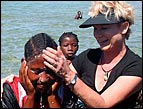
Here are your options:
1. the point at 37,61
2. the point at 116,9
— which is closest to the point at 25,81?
the point at 37,61

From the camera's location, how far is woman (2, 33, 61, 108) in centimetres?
316

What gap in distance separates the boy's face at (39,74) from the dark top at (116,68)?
52 centimetres

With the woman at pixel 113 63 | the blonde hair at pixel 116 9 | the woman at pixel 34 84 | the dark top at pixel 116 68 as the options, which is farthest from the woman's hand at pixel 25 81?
the blonde hair at pixel 116 9

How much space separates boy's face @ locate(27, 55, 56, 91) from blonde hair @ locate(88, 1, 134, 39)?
696 mm

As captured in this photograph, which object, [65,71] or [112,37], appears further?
[112,37]

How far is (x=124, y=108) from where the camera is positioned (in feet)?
11.6

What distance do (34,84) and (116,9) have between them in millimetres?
868

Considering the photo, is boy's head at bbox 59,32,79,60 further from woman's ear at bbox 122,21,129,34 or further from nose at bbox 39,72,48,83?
nose at bbox 39,72,48,83

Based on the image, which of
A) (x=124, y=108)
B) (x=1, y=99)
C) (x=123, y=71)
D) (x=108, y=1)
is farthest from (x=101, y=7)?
(x=1, y=99)

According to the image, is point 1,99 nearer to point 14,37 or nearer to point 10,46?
point 10,46

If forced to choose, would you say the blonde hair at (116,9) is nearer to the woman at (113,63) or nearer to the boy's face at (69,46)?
the woman at (113,63)

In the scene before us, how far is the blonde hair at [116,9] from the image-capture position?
3525 mm

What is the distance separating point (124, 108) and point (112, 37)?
54 centimetres

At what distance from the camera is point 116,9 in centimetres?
354
